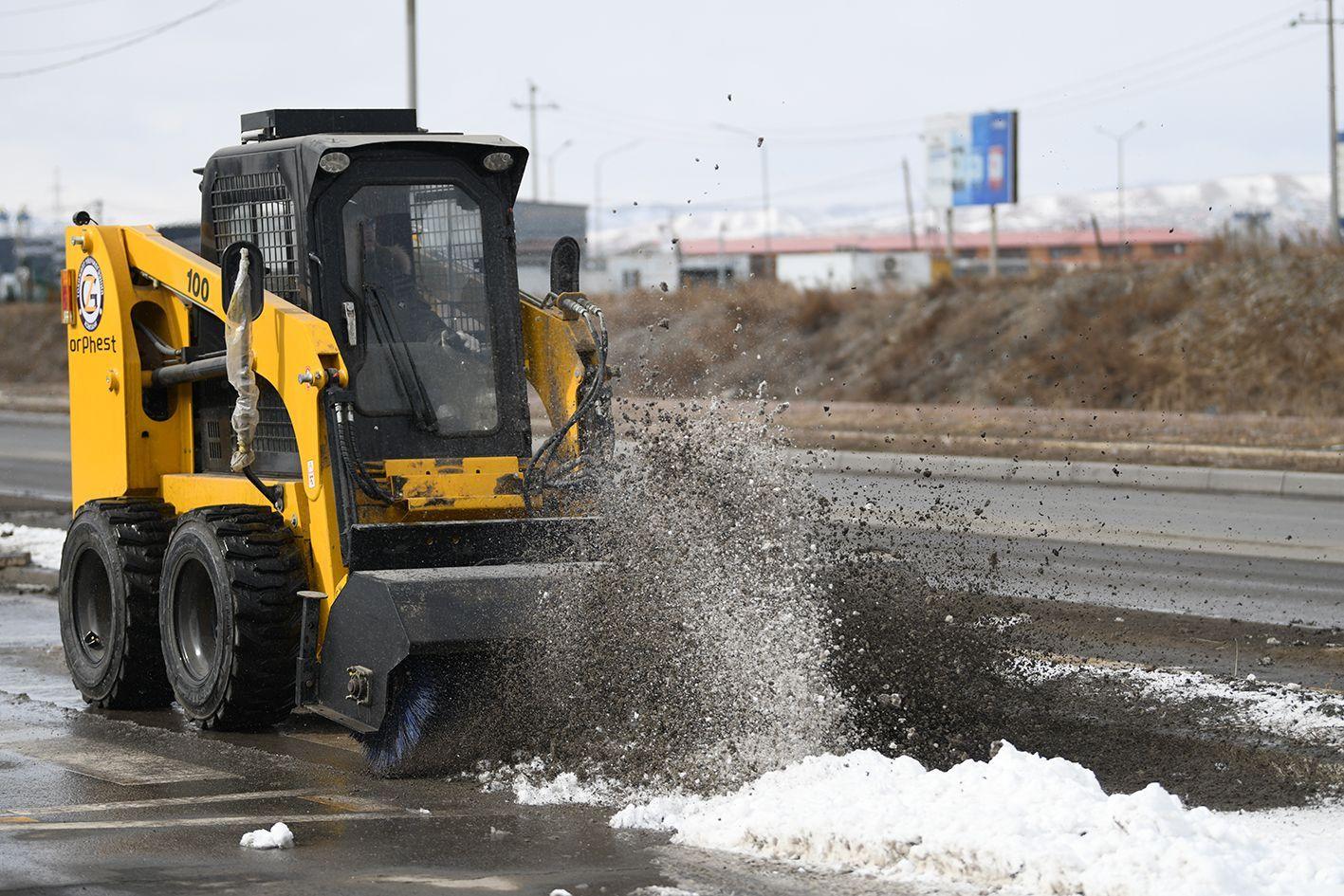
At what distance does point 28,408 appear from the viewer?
3853cm

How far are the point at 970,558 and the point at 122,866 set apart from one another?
325 inches

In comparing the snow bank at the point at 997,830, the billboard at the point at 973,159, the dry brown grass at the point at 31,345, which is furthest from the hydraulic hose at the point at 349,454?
the billboard at the point at 973,159

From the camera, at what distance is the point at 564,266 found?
8688mm

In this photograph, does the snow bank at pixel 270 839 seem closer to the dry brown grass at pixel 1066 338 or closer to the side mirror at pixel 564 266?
the side mirror at pixel 564 266

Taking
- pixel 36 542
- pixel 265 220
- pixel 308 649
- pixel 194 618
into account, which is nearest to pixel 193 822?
pixel 308 649

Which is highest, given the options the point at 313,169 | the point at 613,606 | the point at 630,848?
the point at 313,169

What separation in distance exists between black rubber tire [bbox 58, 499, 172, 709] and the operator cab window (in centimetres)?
164

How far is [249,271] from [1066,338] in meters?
28.9

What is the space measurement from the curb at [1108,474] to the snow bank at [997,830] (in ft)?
37.6

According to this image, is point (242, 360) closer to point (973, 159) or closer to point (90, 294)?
point (90, 294)

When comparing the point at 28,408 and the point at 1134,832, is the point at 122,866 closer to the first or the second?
the point at 1134,832

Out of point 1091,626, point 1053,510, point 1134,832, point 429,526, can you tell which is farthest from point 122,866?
point 1053,510

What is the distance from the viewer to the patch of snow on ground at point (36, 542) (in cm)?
1405

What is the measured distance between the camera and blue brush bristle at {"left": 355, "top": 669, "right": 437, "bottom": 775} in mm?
6930
